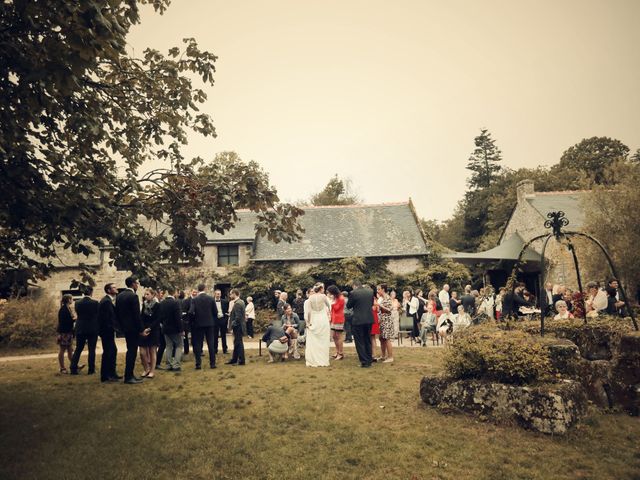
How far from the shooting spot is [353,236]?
26.2 metres

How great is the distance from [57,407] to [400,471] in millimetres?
6094

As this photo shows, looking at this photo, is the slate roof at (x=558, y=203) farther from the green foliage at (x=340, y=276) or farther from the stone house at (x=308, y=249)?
the stone house at (x=308, y=249)

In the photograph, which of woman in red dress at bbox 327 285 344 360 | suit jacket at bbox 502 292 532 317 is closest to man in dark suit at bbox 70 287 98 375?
woman in red dress at bbox 327 285 344 360

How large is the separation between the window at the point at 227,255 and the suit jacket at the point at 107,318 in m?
15.6

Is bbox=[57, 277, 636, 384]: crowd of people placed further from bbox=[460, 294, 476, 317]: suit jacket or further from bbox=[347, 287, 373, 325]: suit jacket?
bbox=[460, 294, 476, 317]: suit jacket

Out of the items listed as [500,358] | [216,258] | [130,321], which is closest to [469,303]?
[500,358]

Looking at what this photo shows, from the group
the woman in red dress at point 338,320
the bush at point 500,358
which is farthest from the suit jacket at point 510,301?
the bush at point 500,358

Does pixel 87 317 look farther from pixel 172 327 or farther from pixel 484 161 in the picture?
pixel 484 161

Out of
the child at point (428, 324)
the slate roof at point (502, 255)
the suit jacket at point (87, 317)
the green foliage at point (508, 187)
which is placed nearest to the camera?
the suit jacket at point (87, 317)

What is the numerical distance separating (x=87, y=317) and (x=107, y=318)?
1.16 metres

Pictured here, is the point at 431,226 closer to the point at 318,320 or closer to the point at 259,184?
the point at 318,320

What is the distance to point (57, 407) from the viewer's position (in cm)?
710

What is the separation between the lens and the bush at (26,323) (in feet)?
55.0

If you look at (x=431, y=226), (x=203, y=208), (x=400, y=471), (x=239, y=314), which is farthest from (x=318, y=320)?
(x=431, y=226)
